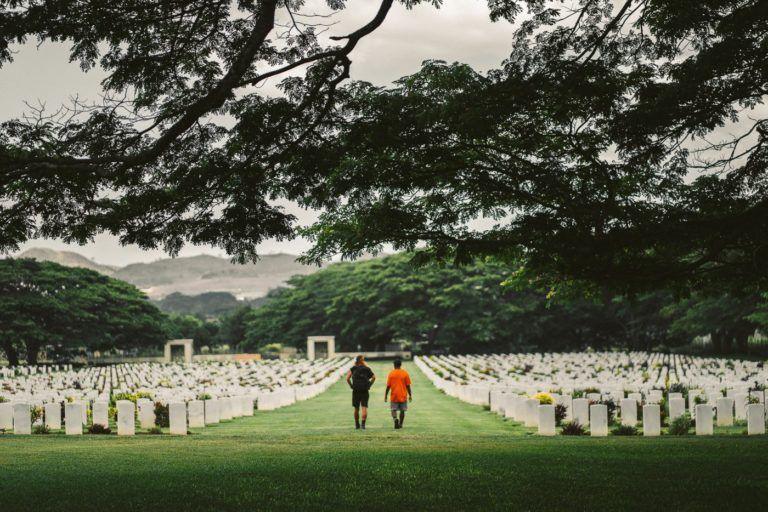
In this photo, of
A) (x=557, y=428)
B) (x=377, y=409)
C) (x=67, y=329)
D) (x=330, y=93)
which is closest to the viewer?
(x=330, y=93)

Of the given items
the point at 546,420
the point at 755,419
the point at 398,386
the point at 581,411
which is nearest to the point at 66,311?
the point at 398,386

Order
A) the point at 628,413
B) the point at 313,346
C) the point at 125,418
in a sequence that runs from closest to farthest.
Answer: the point at 628,413 → the point at 125,418 → the point at 313,346

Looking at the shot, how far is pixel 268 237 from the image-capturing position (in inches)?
421

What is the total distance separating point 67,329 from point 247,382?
3493cm

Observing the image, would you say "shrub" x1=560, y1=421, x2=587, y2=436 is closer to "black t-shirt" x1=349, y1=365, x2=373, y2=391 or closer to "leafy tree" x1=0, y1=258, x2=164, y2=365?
"black t-shirt" x1=349, y1=365, x2=373, y2=391

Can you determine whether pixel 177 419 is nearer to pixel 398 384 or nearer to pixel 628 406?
pixel 398 384

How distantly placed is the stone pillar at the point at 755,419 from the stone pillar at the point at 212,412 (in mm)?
11960

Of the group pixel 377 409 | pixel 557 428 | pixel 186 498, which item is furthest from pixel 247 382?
pixel 186 498

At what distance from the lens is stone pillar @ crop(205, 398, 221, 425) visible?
19.4m

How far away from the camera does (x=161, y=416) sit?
18016 millimetres

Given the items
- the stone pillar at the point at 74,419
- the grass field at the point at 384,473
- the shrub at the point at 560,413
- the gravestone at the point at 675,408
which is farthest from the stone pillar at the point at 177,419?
the gravestone at the point at 675,408

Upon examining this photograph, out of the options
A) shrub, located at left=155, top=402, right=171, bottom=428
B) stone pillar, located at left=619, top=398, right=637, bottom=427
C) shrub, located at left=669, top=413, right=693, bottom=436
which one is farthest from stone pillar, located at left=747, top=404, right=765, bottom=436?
shrub, located at left=155, top=402, right=171, bottom=428

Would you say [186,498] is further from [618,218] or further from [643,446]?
[643,446]

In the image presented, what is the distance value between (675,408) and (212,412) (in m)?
10.7
